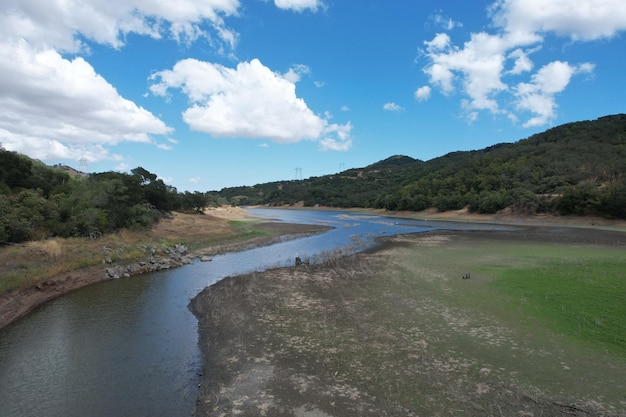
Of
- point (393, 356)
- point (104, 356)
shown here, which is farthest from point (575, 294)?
point (104, 356)

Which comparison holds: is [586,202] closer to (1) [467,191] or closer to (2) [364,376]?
(1) [467,191]

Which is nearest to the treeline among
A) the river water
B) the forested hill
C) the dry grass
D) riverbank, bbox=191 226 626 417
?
the dry grass

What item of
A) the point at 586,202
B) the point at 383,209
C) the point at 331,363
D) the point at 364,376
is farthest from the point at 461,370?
the point at 383,209

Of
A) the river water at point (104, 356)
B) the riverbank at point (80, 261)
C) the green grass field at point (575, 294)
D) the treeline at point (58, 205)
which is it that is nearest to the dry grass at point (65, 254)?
the riverbank at point (80, 261)

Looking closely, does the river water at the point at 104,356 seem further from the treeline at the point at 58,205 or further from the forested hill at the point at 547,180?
the forested hill at the point at 547,180

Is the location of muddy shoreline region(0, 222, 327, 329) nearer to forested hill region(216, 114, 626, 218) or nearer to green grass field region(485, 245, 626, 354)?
green grass field region(485, 245, 626, 354)

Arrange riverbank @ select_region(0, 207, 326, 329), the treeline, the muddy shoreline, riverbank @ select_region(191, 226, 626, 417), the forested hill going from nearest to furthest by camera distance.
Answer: riverbank @ select_region(191, 226, 626, 417) < the muddy shoreline < riverbank @ select_region(0, 207, 326, 329) < the treeline < the forested hill
